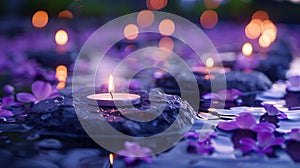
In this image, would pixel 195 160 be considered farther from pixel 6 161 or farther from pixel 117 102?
pixel 6 161

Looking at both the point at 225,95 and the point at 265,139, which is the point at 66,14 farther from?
the point at 265,139

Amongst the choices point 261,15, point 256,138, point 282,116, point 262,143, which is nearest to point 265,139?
point 262,143

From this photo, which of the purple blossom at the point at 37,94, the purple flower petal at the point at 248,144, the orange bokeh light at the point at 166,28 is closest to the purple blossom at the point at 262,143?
the purple flower petal at the point at 248,144

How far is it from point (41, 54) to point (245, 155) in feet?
12.6

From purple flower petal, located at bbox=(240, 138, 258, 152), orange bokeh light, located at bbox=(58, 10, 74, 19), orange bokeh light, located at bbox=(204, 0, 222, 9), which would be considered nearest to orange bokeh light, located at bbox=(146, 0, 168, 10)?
orange bokeh light, located at bbox=(204, 0, 222, 9)

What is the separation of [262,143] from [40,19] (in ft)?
28.2

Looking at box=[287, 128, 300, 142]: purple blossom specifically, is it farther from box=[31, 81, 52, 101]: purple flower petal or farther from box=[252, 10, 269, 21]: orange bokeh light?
box=[252, 10, 269, 21]: orange bokeh light

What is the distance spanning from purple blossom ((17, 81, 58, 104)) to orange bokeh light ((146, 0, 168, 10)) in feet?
35.6

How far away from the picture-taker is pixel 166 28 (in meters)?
11.2

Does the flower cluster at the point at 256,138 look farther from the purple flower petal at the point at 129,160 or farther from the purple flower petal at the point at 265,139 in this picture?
the purple flower petal at the point at 129,160

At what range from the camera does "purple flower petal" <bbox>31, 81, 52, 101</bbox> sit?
258 cm

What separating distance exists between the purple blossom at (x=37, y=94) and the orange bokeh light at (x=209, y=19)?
10390 millimetres

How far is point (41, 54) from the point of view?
5.13 metres

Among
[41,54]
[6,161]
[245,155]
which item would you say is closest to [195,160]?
[245,155]
